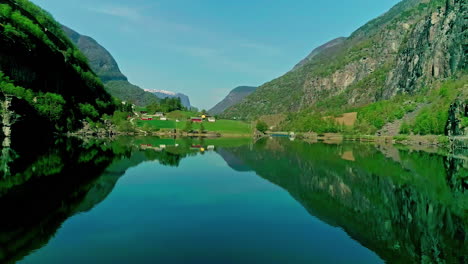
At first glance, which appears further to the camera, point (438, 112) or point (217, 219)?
point (438, 112)

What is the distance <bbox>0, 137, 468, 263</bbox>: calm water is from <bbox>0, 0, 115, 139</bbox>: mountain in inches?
1834

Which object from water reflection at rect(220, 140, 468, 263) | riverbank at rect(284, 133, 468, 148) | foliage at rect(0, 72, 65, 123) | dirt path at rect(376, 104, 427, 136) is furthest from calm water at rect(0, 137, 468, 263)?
dirt path at rect(376, 104, 427, 136)

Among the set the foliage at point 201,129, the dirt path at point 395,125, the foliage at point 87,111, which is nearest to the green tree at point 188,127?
the foliage at point 201,129

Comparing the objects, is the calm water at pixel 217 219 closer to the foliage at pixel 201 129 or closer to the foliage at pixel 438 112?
the foliage at pixel 438 112

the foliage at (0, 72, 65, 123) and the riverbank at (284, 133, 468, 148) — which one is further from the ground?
Answer: the foliage at (0, 72, 65, 123)

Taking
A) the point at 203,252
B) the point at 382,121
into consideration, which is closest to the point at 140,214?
the point at 203,252

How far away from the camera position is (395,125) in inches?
7146

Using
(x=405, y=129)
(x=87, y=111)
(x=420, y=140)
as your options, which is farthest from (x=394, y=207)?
(x=405, y=129)

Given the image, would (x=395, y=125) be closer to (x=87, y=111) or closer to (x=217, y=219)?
(x=87, y=111)

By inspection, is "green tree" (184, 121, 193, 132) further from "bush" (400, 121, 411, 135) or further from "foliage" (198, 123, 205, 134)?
"bush" (400, 121, 411, 135)

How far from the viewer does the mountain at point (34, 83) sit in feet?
252

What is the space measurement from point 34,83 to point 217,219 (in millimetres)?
102860

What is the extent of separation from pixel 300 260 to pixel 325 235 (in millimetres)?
4283

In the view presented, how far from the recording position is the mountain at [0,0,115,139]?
76688mm
